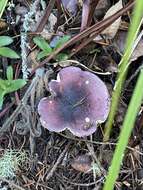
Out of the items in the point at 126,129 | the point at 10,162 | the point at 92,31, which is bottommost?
the point at 10,162

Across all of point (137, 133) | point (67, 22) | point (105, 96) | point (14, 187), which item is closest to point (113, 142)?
point (137, 133)

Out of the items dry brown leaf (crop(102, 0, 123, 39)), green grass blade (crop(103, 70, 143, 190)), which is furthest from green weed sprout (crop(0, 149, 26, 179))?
green grass blade (crop(103, 70, 143, 190))

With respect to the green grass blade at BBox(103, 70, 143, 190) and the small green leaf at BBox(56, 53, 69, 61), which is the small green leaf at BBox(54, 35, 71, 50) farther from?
the green grass blade at BBox(103, 70, 143, 190)

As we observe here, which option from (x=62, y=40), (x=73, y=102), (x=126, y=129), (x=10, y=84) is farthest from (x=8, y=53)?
(x=126, y=129)

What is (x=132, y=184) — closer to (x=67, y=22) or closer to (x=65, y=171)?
(x=65, y=171)

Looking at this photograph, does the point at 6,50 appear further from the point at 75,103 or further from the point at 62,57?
the point at 75,103
